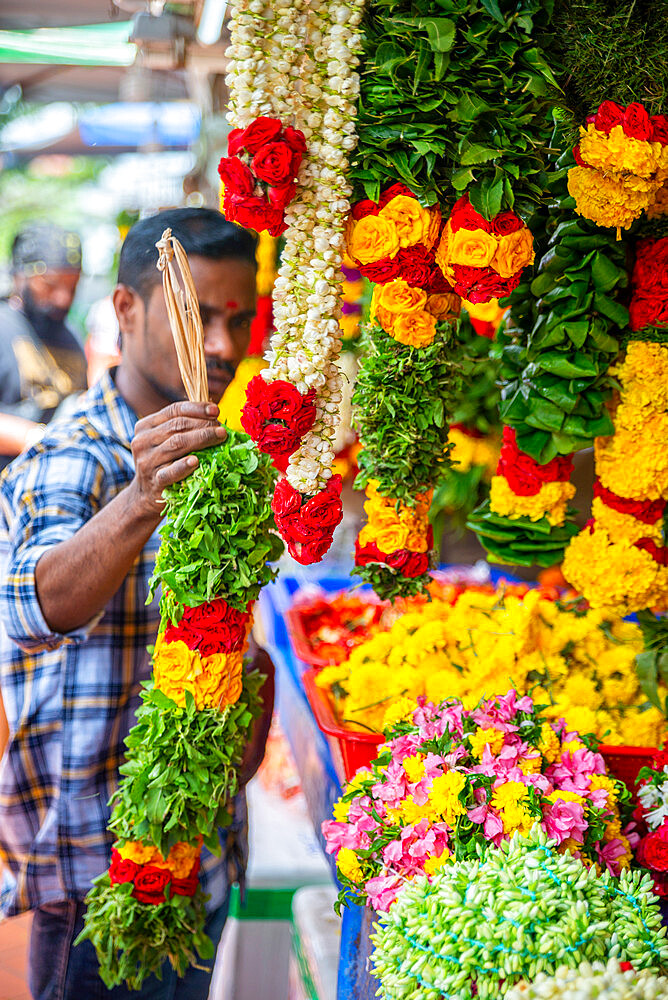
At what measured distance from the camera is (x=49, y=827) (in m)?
1.64

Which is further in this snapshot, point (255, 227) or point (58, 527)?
point (58, 527)

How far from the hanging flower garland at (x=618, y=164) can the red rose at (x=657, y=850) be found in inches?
41.1

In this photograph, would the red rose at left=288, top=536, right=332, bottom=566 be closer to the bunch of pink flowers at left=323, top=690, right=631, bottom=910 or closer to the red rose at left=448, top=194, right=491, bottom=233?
the bunch of pink flowers at left=323, top=690, right=631, bottom=910

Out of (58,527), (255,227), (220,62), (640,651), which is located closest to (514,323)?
(255,227)

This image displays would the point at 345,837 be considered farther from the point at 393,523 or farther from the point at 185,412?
the point at 185,412

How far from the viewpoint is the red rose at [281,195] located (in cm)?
135

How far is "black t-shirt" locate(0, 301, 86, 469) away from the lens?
353cm

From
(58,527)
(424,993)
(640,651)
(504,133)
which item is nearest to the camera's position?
(424,993)

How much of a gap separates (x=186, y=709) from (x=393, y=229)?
2.90 feet

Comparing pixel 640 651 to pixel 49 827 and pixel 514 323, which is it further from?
A: pixel 49 827

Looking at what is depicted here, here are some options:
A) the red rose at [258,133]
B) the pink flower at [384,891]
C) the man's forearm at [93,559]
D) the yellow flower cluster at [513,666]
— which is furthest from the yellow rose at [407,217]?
the pink flower at [384,891]

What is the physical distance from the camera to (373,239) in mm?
1450

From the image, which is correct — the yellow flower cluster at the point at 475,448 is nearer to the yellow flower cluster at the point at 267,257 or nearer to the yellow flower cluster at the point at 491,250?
the yellow flower cluster at the point at 267,257

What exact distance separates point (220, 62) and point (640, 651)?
2403mm
